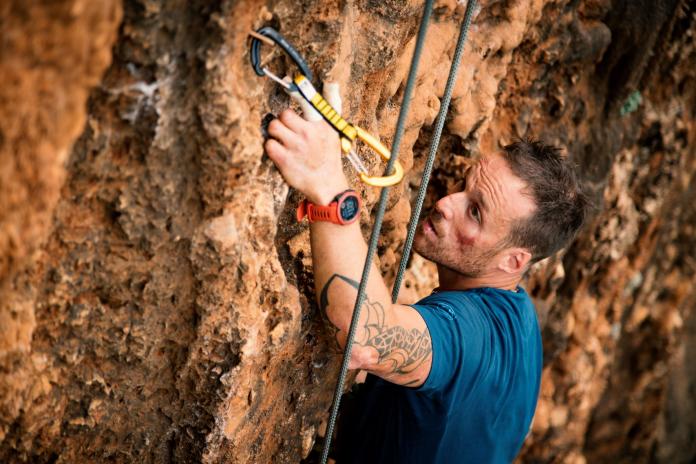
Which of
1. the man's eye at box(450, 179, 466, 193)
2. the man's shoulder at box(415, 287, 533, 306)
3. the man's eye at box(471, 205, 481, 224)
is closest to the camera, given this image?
the man's shoulder at box(415, 287, 533, 306)

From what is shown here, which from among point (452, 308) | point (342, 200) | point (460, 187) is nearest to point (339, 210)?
point (342, 200)

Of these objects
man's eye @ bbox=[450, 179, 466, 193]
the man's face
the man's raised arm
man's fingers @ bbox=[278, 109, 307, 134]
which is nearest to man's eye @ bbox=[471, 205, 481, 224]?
the man's face

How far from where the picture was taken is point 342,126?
1369mm

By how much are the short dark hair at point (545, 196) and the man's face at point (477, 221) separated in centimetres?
2

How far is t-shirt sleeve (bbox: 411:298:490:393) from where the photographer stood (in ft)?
5.06

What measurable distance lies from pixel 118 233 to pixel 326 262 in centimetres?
43

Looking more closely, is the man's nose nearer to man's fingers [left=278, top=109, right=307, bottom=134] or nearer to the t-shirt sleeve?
the t-shirt sleeve

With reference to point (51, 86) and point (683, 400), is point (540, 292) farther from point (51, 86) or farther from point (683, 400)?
point (683, 400)

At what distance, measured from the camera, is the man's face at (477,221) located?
5.88ft

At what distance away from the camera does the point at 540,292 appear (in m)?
2.96

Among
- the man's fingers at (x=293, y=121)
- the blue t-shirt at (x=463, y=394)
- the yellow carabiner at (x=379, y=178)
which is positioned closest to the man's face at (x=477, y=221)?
the blue t-shirt at (x=463, y=394)

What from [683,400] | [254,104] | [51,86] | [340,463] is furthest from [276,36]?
[683,400]

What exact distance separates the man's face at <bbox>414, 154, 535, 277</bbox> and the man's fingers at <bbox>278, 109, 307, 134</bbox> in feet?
2.03

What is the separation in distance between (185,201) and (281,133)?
0.24m
